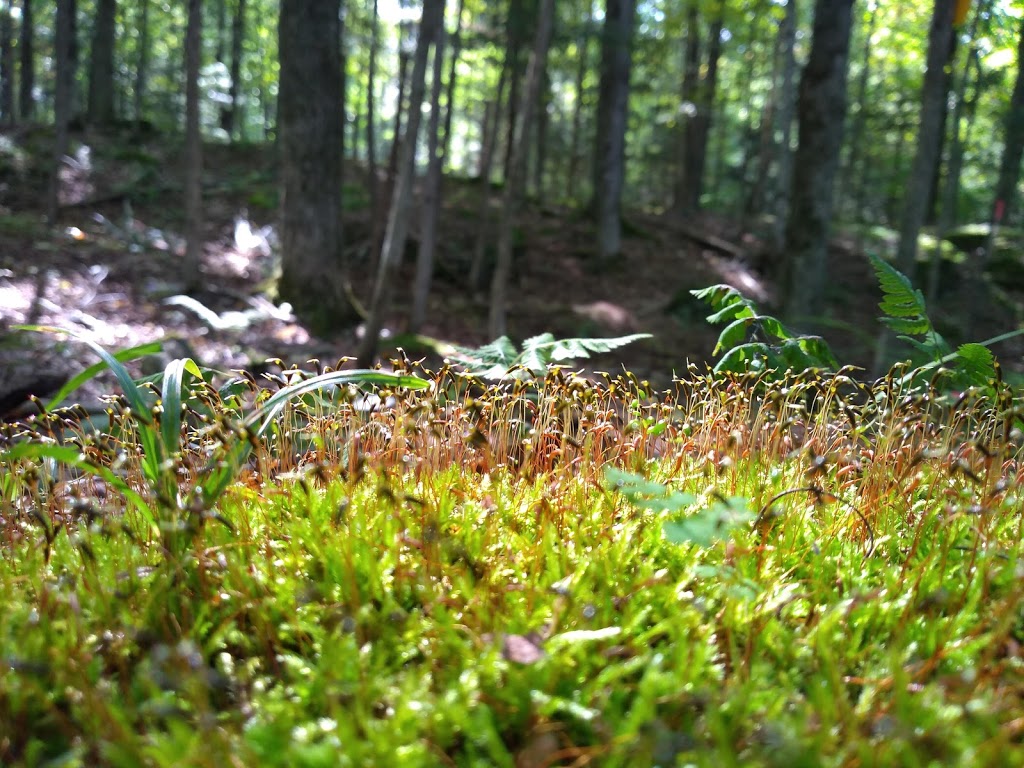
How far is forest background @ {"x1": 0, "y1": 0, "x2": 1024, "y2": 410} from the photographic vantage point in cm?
819

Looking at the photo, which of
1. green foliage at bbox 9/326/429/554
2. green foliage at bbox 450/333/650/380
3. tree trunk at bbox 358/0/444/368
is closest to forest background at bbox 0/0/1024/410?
tree trunk at bbox 358/0/444/368

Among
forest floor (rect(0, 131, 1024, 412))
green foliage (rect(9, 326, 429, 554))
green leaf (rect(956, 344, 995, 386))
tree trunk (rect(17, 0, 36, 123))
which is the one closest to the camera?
green foliage (rect(9, 326, 429, 554))

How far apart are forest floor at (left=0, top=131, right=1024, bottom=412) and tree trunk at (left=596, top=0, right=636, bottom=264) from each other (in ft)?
1.79

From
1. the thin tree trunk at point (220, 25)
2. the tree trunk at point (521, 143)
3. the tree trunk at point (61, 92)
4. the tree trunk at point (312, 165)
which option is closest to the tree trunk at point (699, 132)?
the tree trunk at point (521, 143)

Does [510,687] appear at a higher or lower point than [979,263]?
lower

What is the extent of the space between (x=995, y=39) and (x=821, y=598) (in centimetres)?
1241

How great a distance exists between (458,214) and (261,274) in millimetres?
4968

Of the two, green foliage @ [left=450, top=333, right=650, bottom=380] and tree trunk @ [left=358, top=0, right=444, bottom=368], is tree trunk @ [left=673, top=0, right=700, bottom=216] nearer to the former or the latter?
tree trunk @ [left=358, top=0, right=444, bottom=368]

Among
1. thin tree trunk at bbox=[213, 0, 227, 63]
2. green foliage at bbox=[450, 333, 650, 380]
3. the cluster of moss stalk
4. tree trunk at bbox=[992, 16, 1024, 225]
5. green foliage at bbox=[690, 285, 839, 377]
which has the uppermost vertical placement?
thin tree trunk at bbox=[213, 0, 227, 63]

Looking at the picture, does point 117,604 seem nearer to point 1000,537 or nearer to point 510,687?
point 510,687

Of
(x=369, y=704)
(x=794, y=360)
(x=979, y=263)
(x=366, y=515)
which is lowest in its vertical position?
(x=369, y=704)

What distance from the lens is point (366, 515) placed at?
2.01 meters

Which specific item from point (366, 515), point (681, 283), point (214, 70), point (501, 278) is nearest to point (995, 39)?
point (681, 283)

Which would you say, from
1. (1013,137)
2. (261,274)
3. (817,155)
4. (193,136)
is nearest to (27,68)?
(261,274)
